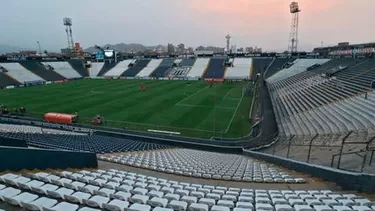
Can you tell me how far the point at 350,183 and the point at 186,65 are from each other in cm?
8293

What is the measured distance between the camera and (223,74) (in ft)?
263

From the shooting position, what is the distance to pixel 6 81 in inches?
2611

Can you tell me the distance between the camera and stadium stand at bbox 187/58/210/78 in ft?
269

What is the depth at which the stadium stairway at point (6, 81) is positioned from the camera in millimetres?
64481

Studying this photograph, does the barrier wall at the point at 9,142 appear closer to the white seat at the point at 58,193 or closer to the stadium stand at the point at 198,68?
the white seat at the point at 58,193

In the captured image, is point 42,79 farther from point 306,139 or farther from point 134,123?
point 306,139

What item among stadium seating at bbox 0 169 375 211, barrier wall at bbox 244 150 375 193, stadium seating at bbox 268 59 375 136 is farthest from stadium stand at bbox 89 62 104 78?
stadium seating at bbox 0 169 375 211

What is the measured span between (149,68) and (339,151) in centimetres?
8200

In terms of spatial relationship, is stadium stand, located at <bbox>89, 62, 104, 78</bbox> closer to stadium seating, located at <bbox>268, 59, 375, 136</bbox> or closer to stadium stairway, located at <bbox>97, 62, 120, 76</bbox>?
stadium stairway, located at <bbox>97, 62, 120, 76</bbox>

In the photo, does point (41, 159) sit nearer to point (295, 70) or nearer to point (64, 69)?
point (295, 70)

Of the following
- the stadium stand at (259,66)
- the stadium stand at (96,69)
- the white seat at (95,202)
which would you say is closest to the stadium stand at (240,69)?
the stadium stand at (259,66)

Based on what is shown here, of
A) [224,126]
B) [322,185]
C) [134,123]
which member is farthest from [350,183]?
[134,123]

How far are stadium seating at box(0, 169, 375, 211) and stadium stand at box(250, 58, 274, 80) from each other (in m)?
68.0

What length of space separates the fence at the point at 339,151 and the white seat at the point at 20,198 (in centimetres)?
1138
